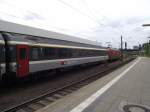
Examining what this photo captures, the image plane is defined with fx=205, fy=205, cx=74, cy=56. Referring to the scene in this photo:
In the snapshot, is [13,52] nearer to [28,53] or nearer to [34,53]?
[28,53]

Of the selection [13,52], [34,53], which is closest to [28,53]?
[34,53]

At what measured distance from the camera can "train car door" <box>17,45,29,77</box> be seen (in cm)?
1058

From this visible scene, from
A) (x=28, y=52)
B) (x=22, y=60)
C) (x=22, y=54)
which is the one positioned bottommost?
(x=22, y=60)

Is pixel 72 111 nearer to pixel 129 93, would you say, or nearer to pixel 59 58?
pixel 129 93

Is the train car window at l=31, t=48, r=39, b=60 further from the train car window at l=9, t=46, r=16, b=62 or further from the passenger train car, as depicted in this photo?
the train car window at l=9, t=46, r=16, b=62

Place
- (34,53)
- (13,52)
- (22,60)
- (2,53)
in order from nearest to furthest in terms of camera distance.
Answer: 1. (2,53)
2. (13,52)
3. (22,60)
4. (34,53)

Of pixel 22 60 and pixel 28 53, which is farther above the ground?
pixel 28 53

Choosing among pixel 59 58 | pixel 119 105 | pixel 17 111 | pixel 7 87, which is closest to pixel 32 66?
pixel 7 87

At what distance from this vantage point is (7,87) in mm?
11180

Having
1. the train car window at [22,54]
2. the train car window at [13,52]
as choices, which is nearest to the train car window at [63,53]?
the train car window at [22,54]

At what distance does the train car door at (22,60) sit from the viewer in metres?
10.6

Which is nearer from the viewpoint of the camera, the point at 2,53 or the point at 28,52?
the point at 2,53

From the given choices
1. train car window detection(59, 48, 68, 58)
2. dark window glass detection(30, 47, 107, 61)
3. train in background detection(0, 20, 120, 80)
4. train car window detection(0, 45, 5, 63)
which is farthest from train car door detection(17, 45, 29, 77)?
train car window detection(59, 48, 68, 58)

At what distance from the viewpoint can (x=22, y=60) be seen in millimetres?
10867
